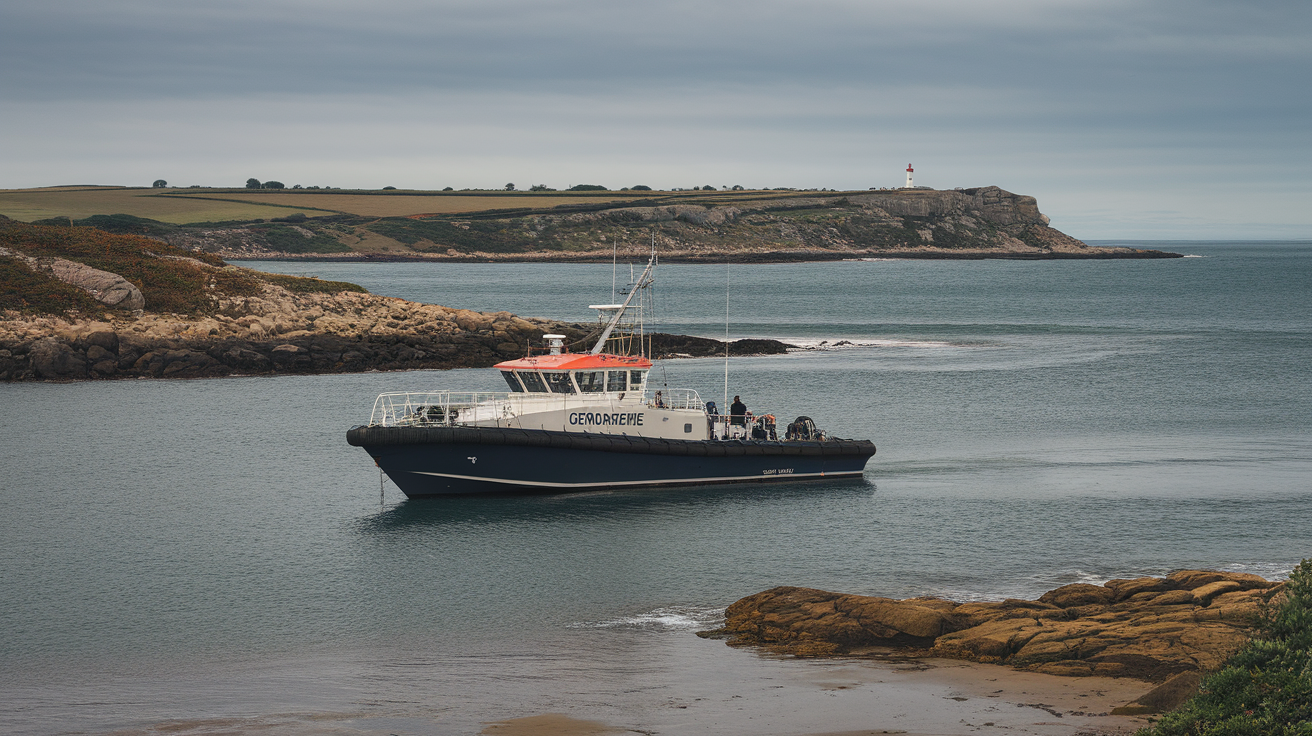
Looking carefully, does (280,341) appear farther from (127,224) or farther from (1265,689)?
(127,224)

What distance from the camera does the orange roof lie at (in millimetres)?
25516

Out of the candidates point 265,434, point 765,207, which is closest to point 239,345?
point 265,434

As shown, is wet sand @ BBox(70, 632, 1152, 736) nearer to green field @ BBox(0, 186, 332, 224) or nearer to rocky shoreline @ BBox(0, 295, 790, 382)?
rocky shoreline @ BBox(0, 295, 790, 382)

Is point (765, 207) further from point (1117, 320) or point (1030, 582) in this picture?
point (1030, 582)

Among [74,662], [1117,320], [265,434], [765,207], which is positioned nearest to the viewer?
[74,662]

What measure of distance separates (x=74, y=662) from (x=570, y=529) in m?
9.89

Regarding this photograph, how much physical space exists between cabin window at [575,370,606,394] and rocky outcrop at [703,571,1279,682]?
1020 cm

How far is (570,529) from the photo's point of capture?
22609mm

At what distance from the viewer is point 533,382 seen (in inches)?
1016

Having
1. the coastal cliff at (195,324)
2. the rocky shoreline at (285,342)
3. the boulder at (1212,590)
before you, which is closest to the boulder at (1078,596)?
the boulder at (1212,590)

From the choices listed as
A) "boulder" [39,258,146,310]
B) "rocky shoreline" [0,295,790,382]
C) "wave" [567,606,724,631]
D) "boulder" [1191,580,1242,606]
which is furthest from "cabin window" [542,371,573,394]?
"boulder" [39,258,146,310]

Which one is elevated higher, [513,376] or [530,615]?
[513,376]

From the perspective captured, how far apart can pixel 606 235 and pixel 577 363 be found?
155 metres

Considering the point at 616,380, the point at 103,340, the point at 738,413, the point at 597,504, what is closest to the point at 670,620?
the point at 597,504
